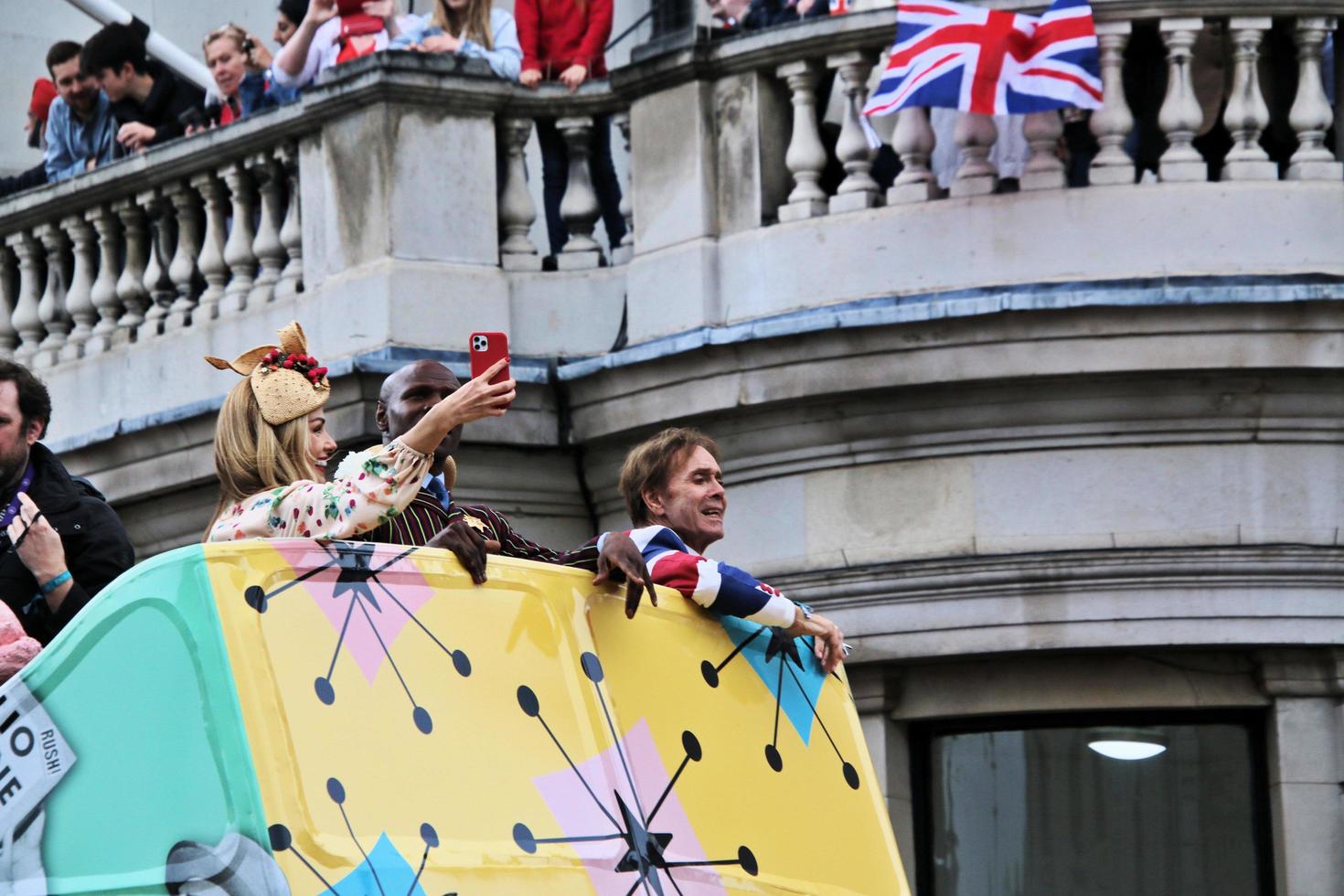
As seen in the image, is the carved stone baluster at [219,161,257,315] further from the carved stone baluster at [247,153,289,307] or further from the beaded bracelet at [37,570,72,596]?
the beaded bracelet at [37,570,72,596]

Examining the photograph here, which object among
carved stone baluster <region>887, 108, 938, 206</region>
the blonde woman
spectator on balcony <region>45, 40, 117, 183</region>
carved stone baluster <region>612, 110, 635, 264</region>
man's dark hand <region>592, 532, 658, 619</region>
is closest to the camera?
the blonde woman

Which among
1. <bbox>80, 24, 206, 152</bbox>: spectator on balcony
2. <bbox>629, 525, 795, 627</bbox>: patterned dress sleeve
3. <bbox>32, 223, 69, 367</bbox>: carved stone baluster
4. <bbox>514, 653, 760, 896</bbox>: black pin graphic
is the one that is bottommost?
<bbox>514, 653, 760, 896</bbox>: black pin graphic

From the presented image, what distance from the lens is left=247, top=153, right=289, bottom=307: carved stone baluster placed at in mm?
11758

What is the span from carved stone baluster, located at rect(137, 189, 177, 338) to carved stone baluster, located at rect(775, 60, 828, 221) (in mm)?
2825

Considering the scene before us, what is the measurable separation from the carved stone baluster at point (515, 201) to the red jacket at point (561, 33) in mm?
431

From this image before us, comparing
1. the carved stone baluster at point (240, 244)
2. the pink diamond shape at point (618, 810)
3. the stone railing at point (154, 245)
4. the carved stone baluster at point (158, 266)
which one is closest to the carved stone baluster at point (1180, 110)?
the stone railing at point (154, 245)

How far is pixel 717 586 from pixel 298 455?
956 millimetres

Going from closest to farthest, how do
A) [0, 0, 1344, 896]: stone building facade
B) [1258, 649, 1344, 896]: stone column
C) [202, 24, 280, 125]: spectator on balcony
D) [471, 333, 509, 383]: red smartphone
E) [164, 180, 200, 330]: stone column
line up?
[471, 333, 509, 383]: red smartphone
[1258, 649, 1344, 896]: stone column
[0, 0, 1344, 896]: stone building facade
[164, 180, 200, 330]: stone column
[202, 24, 280, 125]: spectator on balcony

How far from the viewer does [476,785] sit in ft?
17.9

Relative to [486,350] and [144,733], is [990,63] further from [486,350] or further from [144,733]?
[144,733]

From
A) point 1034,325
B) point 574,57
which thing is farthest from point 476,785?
point 574,57

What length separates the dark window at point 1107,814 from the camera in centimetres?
1040

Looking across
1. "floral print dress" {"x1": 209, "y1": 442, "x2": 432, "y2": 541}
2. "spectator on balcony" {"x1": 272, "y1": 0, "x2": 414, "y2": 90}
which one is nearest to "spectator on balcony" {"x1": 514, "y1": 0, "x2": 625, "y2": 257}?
"spectator on balcony" {"x1": 272, "y1": 0, "x2": 414, "y2": 90}

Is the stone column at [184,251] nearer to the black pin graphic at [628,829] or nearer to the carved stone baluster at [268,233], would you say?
the carved stone baluster at [268,233]
